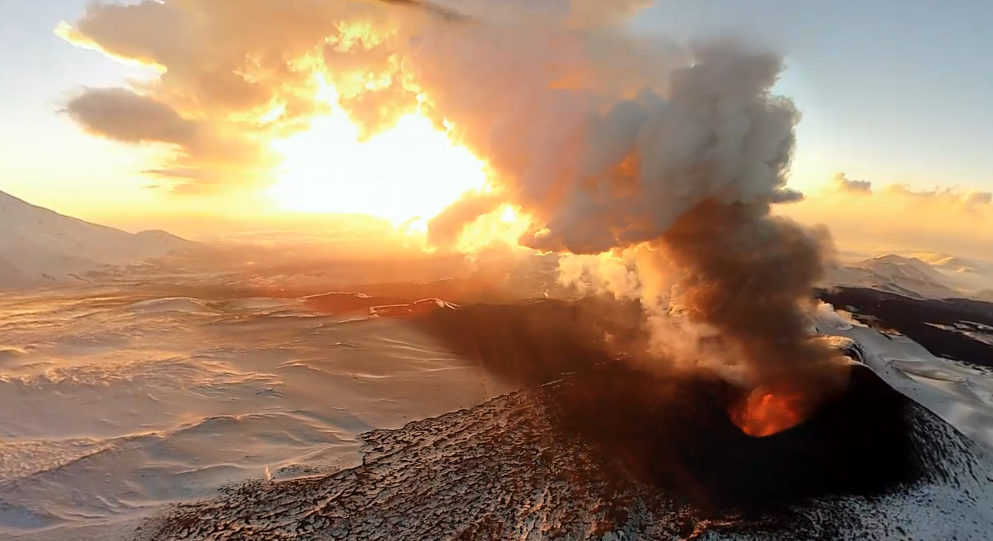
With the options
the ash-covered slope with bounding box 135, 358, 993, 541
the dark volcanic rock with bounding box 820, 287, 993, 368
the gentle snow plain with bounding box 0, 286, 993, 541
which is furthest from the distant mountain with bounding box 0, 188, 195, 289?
the dark volcanic rock with bounding box 820, 287, 993, 368

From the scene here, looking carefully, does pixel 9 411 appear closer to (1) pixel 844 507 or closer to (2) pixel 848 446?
(1) pixel 844 507

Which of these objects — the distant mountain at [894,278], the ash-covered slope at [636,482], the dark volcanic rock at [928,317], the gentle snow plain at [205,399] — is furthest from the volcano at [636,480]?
the distant mountain at [894,278]

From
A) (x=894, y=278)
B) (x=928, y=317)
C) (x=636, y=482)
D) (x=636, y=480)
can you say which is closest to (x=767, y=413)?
(x=636, y=480)

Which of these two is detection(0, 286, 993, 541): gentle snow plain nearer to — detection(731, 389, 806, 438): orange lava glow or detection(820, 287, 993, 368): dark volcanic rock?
detection(820, 287, 993, 368): dark volcanic rock

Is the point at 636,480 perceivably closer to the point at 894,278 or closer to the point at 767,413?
the point at 767,413

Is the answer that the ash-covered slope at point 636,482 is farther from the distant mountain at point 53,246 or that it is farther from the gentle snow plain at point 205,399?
the distant mountain at point 53,246

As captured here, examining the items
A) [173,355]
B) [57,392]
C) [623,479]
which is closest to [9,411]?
[57,392]
